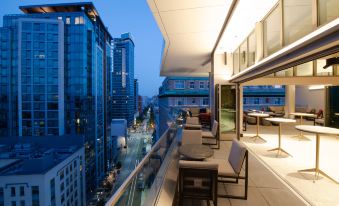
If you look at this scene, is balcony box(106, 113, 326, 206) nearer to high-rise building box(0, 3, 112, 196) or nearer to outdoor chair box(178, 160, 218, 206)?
outdoor chair box(178, 160, 218, 206)

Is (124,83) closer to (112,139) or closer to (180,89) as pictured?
(112,139)

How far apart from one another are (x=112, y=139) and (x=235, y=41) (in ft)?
132

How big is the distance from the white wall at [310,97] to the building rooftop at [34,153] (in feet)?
60.9

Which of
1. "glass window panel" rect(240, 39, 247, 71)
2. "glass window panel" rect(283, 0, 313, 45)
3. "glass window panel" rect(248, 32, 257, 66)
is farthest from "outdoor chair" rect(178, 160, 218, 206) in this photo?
"glass window panel" rect(240, 39, 247, 71)

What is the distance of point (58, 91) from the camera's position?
22.4 metres

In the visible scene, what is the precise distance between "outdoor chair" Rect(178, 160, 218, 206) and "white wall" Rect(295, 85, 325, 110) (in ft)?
40.1

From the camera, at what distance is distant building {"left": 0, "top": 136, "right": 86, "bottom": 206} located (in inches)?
410

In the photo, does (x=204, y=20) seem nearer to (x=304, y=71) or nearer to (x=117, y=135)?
(x=304, y=71)

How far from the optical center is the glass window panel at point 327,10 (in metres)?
1.94

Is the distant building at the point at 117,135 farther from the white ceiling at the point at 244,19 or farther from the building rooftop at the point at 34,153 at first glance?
the white ceiling at the point at 244,19

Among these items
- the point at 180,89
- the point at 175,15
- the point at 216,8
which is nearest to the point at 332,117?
the point at 216,8

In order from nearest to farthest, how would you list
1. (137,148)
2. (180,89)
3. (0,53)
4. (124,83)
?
(0,53) < (180,89) < (137,148) < (124,83)

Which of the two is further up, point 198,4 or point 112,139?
point 198,4

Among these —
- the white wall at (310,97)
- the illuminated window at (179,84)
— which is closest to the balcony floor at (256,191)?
the white wall at (310,97)
